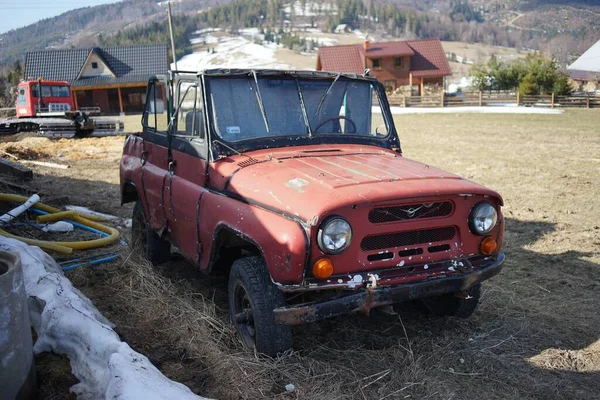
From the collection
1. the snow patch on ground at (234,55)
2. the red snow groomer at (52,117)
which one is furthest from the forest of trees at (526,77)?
the snow patch on ground at (234,55)

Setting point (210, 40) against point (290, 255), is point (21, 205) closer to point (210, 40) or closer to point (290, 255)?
point (290, 255)

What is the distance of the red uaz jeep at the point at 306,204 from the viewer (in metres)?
3.53

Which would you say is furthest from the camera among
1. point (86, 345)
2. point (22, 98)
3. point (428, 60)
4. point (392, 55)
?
point (428, 60)

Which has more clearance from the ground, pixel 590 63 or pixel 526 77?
pixel 590 63

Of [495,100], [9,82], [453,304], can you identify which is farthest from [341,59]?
[453,304]

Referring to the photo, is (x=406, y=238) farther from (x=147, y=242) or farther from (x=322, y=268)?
(x=147, y=242)

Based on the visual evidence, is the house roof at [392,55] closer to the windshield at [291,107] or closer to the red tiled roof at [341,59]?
the red tiled roof at [341,59]

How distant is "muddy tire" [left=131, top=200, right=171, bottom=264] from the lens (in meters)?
6.01

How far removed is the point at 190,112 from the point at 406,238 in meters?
2.19

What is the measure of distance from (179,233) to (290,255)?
1.79m

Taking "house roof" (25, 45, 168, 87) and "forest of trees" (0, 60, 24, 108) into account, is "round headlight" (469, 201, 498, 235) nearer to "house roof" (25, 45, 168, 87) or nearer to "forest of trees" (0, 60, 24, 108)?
"forest of trees" (0, 60, 24, 108)

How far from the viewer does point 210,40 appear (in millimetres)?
146875

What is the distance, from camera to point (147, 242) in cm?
608

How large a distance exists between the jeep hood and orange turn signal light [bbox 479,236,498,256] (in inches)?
12.4
